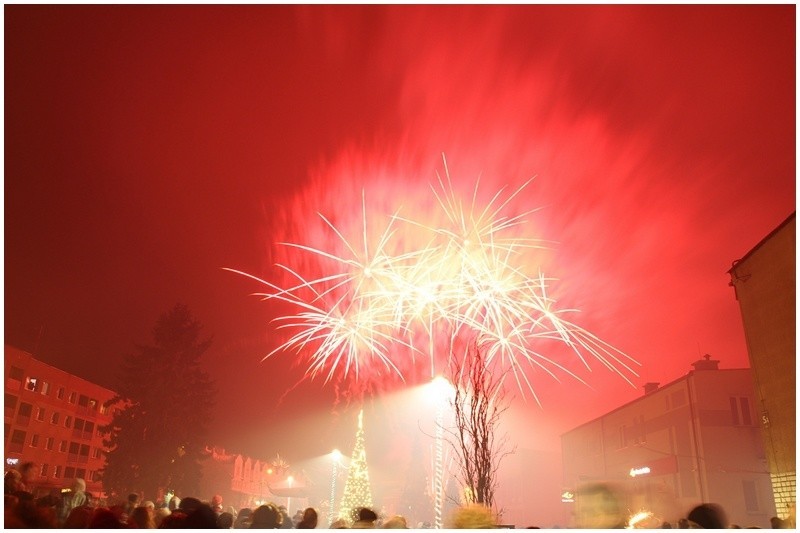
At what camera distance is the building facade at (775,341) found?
18.5 m

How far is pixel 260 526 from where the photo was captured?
309 inches

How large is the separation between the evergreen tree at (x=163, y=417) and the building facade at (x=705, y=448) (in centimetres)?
2986

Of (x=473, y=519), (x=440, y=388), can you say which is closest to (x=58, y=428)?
(x=440, y=388)

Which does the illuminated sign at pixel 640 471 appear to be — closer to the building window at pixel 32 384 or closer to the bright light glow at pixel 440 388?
the bright light glow at pixel 440 388

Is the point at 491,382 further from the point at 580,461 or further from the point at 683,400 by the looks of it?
the point at 580,461

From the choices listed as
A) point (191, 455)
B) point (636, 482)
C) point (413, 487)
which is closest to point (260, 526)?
point (191, 455)

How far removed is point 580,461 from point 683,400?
87.0 feet

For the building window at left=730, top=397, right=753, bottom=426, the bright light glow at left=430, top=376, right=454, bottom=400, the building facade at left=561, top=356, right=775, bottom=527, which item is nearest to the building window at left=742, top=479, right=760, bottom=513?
the building facade at left=561, top=356, right=775, bottom=527

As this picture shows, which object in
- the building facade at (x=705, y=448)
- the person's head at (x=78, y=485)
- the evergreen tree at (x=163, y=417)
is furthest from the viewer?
the evergreen tree at (x=163, y=417)

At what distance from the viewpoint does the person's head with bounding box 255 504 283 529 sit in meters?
7.86

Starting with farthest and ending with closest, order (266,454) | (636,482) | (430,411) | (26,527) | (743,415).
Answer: (266,454), (636,482), (743,415), (430,411), (26,527)

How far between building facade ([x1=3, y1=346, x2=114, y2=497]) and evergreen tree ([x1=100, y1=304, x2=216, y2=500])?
12.7m

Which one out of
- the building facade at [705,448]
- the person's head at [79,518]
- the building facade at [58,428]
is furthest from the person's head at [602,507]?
the building facade at [58,428]

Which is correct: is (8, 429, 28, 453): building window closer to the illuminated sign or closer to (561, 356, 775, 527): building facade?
(561, 356, 775, 527): building facade
